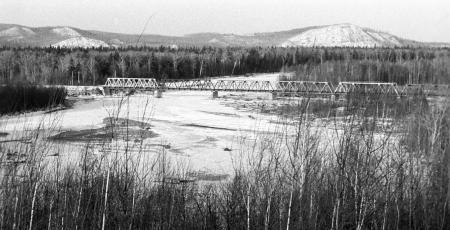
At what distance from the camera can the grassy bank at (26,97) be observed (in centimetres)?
4034

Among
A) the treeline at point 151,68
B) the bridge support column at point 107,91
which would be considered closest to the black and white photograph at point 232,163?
the bridge support column at point 107,91

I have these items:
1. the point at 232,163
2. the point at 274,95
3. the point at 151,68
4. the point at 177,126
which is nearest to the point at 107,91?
the point at 274,95

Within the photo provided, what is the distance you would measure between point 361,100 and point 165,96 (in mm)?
51635

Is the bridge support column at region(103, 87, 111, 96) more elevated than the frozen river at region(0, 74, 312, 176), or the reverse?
the bridge support column at region(103, 87, 111, 96)

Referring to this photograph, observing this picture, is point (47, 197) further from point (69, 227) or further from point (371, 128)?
point (371, 128)

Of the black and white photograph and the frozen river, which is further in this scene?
the frozen river

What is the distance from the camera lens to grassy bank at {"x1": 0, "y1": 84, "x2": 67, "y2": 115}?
4034cm

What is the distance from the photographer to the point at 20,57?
284 feet

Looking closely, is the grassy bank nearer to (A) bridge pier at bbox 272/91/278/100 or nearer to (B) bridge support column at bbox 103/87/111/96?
(B) bridge support column at bbox 103/87/111/96

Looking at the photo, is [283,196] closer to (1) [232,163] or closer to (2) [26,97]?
(1) [232,163]

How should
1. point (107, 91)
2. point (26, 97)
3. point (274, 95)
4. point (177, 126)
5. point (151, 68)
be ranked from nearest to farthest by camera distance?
point (177, 126)
point (26, 97)
point (274, 95)
point (107, 91)
point (151, 68)

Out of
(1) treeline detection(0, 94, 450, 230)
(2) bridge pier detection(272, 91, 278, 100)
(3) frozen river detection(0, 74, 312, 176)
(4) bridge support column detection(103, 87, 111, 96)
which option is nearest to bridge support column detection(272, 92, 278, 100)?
(2) bridge pier detection(272, 91, 278, 100)

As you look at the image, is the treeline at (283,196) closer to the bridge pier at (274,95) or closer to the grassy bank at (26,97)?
the grassy bank at (26,97)

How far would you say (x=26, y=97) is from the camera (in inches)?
1665
